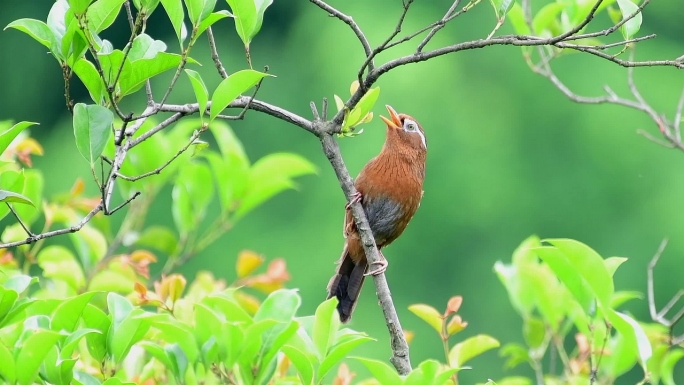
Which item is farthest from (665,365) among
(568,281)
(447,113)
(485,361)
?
(447,113)

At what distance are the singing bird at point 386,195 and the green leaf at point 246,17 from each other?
1.29m

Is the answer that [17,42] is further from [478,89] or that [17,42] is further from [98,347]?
[98,347]

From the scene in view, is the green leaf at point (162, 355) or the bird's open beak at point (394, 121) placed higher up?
the bird's open beak at point (394, 121)

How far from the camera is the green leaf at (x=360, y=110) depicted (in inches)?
85.7

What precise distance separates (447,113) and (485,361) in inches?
95.6

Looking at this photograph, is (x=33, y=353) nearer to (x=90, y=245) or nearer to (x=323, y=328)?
(x=323, y=328)

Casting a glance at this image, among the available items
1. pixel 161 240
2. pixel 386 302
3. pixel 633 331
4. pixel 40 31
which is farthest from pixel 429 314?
pixel 161 240

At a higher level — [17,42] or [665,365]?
[17,42]

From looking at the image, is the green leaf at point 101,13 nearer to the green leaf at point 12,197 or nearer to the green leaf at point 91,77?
the green leaf at point 91,77

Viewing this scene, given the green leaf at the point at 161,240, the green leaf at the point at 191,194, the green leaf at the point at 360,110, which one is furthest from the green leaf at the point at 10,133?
the green leaf at the point at 161,240

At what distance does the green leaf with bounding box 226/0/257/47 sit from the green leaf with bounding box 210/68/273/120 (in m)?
0.14

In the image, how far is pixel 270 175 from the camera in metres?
3.21

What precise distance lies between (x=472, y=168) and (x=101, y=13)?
25.9 ft

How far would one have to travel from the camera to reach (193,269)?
375 inches
